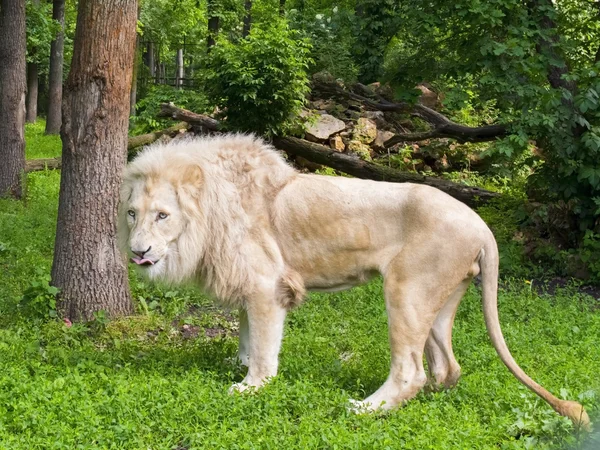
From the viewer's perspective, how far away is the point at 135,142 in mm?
15281

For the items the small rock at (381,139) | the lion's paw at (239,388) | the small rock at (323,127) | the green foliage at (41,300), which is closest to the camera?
the lion's paw at (239,388)

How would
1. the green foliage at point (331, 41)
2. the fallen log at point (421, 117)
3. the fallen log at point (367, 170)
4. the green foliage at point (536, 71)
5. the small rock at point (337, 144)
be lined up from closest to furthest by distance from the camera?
the green foliage at point (536, 71) < the fallen log at point (367, 170) < the fallen log at point (421, 117) < the small rock at point (337, 144) < the green foliage at point (331, 41)

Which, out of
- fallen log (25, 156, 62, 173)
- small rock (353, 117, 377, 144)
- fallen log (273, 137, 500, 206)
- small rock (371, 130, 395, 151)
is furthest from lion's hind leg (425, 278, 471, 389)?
fallen log (25, 156, 62, 173)

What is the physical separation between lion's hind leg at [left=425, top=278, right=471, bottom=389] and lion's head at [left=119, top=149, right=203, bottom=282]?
1779 mm

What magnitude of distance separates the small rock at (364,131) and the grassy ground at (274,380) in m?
7.70

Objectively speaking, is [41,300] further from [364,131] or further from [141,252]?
[364,131]

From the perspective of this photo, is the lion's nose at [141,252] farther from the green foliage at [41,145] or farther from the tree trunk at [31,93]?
the tree trunk at [31,93]

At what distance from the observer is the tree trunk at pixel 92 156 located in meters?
6.67

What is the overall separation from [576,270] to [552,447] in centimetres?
569

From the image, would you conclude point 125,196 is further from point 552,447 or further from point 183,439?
point 552,447

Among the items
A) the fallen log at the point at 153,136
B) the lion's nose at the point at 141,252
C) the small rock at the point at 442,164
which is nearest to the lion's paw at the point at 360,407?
the lion's nose at the point at 141,252

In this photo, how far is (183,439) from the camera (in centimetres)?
443

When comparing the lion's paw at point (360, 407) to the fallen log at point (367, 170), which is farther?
the fallen log at point (367, 170)

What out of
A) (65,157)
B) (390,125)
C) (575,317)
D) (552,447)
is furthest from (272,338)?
(390,125)
